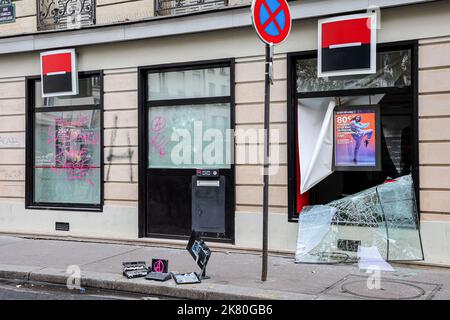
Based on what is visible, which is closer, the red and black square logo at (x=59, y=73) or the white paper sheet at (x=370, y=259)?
the white paper sheet at (x=370, y=259)

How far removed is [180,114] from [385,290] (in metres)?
4.66

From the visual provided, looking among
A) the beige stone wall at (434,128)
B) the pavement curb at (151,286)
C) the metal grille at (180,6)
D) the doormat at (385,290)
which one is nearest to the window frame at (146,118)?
the metal grille at (180,6)

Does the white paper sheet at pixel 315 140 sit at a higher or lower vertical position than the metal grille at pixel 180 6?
lower

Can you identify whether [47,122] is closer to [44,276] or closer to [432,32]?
[44,276]

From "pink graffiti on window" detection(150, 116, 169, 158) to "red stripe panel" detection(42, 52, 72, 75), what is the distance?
6.52 ft

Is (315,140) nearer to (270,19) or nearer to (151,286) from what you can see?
(270,19)

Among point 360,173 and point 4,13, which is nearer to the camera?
point 360,173

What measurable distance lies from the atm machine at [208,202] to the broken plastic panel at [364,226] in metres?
1.41

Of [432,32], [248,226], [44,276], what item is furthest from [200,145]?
[432,32]

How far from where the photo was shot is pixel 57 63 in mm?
10141

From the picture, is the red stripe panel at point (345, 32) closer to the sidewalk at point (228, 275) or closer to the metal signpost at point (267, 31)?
the metal signpost at point (267, 31)

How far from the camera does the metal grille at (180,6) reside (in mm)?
9227

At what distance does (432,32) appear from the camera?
24.2 feet
